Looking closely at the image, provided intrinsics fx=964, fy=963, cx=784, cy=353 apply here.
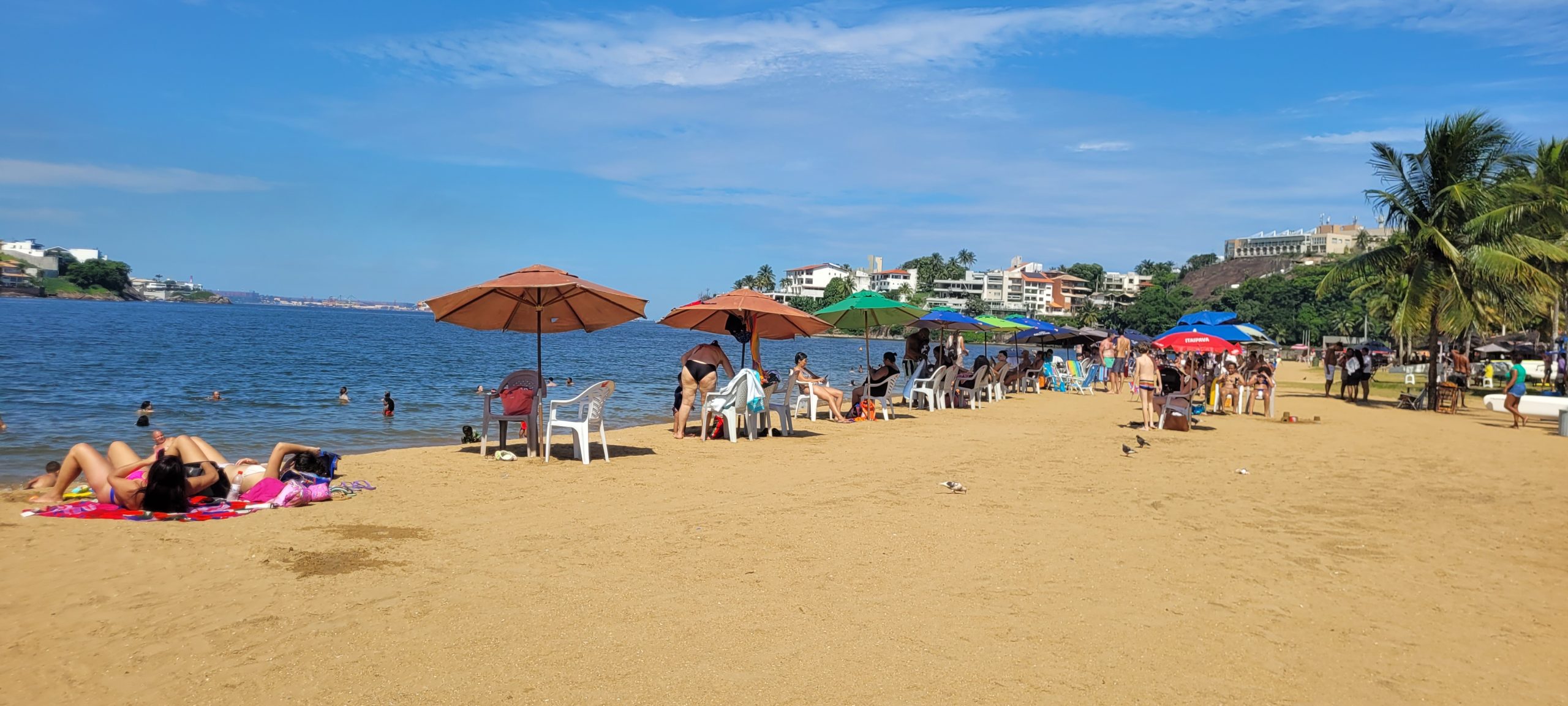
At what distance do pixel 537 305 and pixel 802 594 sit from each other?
5.62m

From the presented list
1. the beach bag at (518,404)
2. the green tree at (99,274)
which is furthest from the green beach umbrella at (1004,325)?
the green tree at (99,274)

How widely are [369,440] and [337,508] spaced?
645cm

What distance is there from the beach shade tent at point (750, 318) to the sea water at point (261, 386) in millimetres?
3143

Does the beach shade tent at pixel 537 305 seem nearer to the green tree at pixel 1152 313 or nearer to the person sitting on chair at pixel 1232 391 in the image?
the person sitting on chair at pixel 1232 391

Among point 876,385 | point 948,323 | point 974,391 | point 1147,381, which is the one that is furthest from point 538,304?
point 948,323

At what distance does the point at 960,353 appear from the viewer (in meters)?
20.6

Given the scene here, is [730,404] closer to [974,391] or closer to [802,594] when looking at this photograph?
[802,594]

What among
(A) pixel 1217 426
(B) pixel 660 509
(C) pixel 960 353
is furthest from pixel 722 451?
(C) pixel 960 353

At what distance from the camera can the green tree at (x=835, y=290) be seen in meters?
141

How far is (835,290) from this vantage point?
490 ft

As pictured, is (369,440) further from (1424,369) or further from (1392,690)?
(1424,369)

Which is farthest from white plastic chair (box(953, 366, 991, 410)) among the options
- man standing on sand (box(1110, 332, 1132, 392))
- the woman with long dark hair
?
the woman with long dark hair

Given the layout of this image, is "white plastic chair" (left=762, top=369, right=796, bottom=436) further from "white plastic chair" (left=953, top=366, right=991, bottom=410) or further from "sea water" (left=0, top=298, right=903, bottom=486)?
"white plastic chair" (left=953, top=366, right=991, bottom=410)

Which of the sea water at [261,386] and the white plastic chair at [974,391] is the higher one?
the white plastic chair at [974,391]
